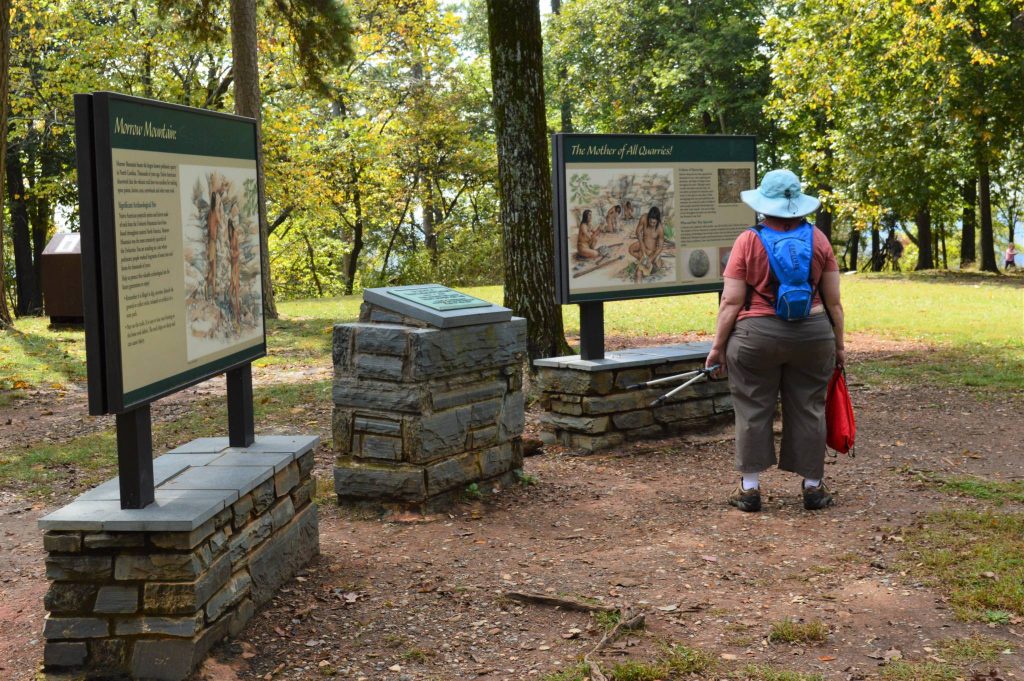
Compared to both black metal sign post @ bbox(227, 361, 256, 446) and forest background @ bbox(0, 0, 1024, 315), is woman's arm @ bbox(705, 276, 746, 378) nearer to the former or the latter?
black metal sign post @ bbox(227, 361, 256, 446)

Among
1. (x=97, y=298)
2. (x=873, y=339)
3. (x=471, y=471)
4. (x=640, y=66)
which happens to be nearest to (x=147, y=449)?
(x=97, y=298)

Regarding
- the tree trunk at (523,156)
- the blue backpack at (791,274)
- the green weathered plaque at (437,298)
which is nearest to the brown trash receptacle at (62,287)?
the tree trunk at (523,156)

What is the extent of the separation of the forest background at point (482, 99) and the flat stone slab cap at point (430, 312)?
918 cm

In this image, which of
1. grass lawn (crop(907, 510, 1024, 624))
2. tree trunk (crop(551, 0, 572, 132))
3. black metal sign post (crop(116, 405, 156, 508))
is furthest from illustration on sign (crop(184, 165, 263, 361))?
tree trunk (crop(551, 0, 572, 132))

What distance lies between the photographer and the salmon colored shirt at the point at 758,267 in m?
5.86

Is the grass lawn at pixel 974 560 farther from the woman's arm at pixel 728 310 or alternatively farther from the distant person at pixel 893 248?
the distant person at pixel 893 248

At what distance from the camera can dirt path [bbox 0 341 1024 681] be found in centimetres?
409

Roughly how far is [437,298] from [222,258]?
1.96 m

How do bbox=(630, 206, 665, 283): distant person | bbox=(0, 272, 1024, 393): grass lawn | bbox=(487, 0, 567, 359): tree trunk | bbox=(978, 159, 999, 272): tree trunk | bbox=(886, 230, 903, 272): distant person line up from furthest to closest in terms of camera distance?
bbox=(886, 230, 903, 272): distant person
bbox=(978, 159, 999, 272): tree trunk
bbox=(0, 272, 1024, 393): grass lawn
bbox=(487, 0, 567, 359): tree trunk
bbox=(630, 206, 665, 283): distant person

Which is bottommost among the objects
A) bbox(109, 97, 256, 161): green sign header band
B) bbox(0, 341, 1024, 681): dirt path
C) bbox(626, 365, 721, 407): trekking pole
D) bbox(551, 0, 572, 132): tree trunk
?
bbox(0, 341, 1024, 681): dirt path

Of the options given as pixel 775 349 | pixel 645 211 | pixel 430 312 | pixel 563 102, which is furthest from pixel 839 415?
pixel 563 102

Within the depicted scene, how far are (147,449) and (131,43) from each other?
21.1m

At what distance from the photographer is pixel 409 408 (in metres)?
5.89

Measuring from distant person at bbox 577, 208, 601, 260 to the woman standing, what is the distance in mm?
1859
